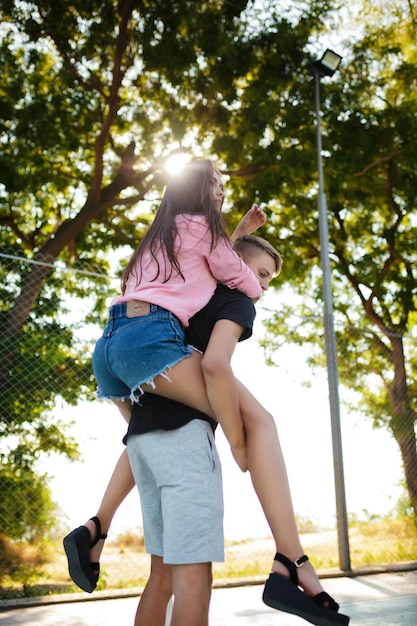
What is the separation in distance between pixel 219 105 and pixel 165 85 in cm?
90

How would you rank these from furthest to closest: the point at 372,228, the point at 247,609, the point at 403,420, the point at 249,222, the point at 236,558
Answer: the point at 372,228 → the point at 403,420 → the point at 236,558 → the point at 247,609 → the point at 249,222

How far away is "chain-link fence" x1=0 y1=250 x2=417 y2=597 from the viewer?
18.1ft

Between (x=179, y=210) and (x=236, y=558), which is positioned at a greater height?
(x=179, y=210)

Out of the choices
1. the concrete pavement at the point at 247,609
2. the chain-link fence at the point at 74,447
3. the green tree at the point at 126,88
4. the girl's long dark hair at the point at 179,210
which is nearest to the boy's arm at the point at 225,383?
the girl's long dark hair at the point at 179,210

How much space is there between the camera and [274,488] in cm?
192

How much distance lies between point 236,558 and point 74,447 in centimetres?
243

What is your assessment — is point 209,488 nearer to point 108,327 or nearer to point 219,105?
point 108,327

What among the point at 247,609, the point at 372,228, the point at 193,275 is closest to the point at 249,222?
the point at 193,275

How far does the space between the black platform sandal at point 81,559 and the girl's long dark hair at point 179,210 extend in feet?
2.43

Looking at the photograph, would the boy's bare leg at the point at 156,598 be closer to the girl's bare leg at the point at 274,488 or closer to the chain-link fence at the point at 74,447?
the girl's bare leg at the point at 274,488

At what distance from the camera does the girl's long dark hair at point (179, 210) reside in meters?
2.04

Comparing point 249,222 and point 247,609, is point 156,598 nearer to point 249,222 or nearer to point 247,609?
point 249,222

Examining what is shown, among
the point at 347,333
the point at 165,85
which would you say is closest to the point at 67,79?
the point at 165,85

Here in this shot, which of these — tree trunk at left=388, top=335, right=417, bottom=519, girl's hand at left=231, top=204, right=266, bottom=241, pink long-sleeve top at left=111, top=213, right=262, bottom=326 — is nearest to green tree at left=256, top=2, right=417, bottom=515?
tree trunk at left=388, top=335, right=417, bottom=519
